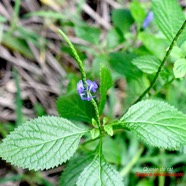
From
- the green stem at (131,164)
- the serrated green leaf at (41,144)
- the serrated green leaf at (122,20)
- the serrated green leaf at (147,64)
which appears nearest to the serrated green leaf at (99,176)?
the serrated green leaf at (41,144)

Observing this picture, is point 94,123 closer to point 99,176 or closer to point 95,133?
point 95,133

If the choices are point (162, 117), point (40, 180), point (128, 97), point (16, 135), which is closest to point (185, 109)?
point (128, 97)

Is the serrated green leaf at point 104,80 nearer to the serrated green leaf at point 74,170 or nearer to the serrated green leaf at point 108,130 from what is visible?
the serrated green leaf at point 108,130

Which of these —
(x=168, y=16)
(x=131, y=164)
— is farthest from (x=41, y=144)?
(x=131, y=164)

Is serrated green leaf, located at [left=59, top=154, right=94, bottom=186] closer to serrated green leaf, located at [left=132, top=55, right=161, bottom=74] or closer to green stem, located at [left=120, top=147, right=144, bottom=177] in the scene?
serrated green leaf, located at [left=132, top=55, right=161, bottom=74]

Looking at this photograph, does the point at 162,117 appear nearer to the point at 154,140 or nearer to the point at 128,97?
the point at 154,140

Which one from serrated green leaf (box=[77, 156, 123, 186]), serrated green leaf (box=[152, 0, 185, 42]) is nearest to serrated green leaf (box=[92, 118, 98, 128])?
serrated green leaf (box=[77, 156, 123, 186])
